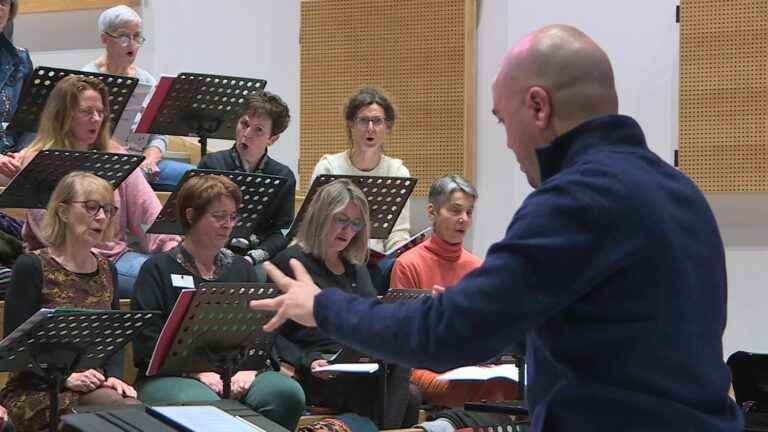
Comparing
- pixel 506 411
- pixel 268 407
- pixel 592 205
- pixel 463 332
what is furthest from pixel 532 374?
pixel 268 407

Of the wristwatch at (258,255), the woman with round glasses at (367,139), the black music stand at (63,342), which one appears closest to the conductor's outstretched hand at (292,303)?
the black music stand at (63,342)

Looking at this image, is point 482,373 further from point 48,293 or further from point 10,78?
point 10,78

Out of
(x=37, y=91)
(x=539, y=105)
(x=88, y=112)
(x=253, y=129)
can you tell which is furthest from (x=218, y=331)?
(x=539, y=105)

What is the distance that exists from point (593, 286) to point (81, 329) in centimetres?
241

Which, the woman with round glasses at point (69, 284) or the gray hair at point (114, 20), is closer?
the woman with round glasses at point (69, 284)

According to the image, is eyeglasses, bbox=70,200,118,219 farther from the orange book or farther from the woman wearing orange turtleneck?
the woman wearing orange turtleneck

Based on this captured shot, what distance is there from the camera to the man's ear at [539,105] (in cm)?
189

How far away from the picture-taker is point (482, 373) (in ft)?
16.0

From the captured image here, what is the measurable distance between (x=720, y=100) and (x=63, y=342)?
4.79 m

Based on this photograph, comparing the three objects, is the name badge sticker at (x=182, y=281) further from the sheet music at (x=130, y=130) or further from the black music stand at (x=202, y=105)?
the sheet music at (x=130, y=130)

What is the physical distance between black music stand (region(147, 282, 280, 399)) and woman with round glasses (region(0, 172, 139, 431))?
0.24 meters

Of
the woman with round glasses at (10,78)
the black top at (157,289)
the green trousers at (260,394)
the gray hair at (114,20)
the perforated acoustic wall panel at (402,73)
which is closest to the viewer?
the green trousers at (260,394)

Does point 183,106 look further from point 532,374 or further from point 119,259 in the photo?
point 532,374

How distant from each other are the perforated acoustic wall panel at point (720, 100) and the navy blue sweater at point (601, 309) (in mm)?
5671
